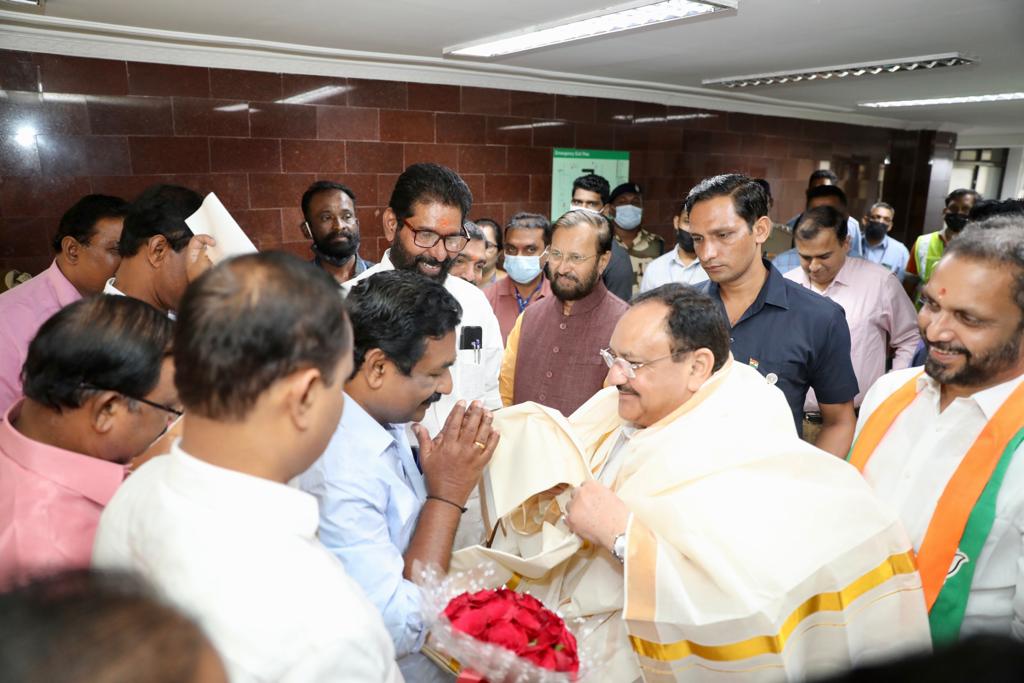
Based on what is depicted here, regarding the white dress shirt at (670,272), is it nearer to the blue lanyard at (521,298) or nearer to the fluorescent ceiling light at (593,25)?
the blue lanyard at (521,298)

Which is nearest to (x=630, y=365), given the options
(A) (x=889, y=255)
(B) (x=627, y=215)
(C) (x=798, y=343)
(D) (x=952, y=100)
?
(C) (x=798, y=343)

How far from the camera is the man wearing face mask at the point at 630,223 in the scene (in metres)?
5.89

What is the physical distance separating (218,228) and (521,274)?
6.86 ft

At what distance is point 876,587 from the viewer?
1552 mm

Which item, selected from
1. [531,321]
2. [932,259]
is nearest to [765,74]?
[932,259]

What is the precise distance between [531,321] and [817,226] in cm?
215

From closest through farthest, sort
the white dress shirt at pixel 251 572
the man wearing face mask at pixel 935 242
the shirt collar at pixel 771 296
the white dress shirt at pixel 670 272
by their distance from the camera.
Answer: the white dress shirt at pixel 251 572 < the shirt collar at pixel 771 296 < the white dress shirt at pixel 670 272 < the man wearing face mask at pixel 935 242

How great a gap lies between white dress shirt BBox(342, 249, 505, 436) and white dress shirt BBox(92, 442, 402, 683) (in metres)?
1.77

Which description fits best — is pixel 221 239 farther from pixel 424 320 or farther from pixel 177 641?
pixel 177 641

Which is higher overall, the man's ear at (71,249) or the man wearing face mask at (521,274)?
the man's ear at (71,249)

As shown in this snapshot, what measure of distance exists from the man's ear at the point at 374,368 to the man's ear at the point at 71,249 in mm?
2259

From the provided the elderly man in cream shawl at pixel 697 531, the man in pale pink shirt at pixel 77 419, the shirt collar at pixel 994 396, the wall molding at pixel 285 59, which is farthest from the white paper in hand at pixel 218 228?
the wall molding at pixel 285 59

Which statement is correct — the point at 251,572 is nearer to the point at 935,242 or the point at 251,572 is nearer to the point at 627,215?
the point at 627,215

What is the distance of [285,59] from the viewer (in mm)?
5262
